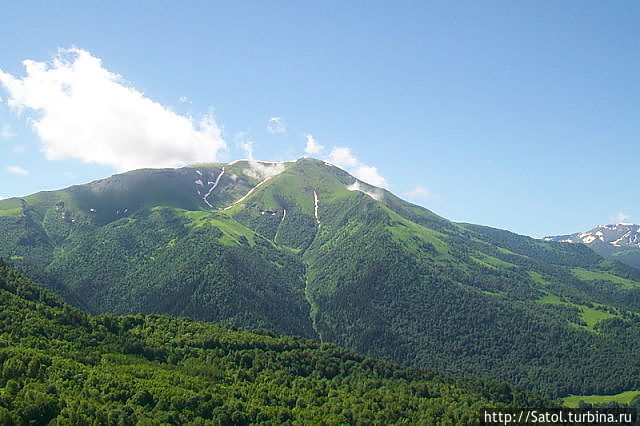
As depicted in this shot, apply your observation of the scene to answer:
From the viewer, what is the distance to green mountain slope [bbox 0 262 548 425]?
94.1 metres

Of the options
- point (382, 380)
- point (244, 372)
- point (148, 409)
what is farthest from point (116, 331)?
point (382, 380)

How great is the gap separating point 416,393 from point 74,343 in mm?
95218

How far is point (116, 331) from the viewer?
14862 cm

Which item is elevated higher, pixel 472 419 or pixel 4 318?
pixel 4 318

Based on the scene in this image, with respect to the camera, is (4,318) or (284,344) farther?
(284,344)

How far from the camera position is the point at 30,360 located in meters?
102

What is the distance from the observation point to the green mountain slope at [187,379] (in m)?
94.1

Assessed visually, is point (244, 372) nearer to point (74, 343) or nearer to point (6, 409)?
point (74, 343)

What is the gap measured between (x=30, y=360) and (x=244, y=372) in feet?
175

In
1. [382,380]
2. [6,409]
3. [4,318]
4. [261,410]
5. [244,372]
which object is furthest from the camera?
[382,380]

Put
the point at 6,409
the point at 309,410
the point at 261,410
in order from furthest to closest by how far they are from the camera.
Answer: the point at 309,410 < the point at 261,410 < the point at 6,409

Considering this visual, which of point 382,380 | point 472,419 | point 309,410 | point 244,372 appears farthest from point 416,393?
point 244,372

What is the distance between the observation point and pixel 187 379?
11669 centimetres

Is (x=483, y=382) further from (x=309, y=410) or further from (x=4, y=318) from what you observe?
(x=4, y=318)
